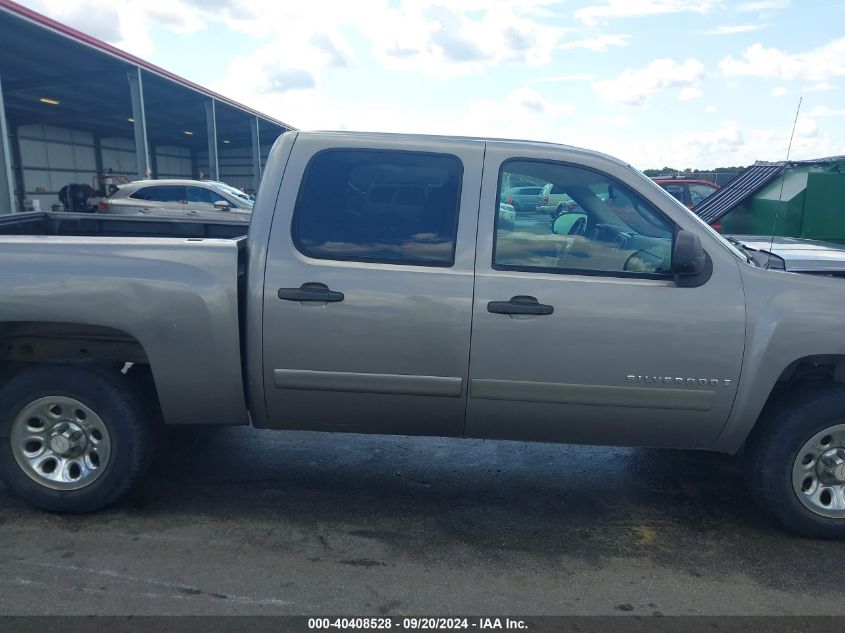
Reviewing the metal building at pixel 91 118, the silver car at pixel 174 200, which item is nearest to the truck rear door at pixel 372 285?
the metal building at pixel 91 118

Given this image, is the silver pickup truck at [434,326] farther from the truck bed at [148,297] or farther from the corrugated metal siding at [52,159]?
the corrugated metal siding at [52,159]

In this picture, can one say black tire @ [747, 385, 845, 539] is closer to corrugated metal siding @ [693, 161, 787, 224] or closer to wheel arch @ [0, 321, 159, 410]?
wheel arch @ [0, 321, 159, 410]

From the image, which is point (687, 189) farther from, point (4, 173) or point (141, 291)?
point (141, 291)

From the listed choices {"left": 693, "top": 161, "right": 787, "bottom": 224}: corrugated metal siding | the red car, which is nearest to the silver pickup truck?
{"left": 693, "top": 161, "right": 787, "bottom": 224}: corrugated metal siding

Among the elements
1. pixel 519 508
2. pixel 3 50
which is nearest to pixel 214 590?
pixel 519 508

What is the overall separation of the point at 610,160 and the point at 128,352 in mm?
2679

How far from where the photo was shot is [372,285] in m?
3.54

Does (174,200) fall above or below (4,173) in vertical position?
below

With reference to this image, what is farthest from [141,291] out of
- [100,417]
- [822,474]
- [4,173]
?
[4,173]

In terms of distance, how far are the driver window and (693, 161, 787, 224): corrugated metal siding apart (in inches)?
189

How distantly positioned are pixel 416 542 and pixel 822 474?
2.09 metres

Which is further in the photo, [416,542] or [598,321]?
[416,542]

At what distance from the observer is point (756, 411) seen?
3559mm

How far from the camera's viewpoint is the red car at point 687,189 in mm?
14656
